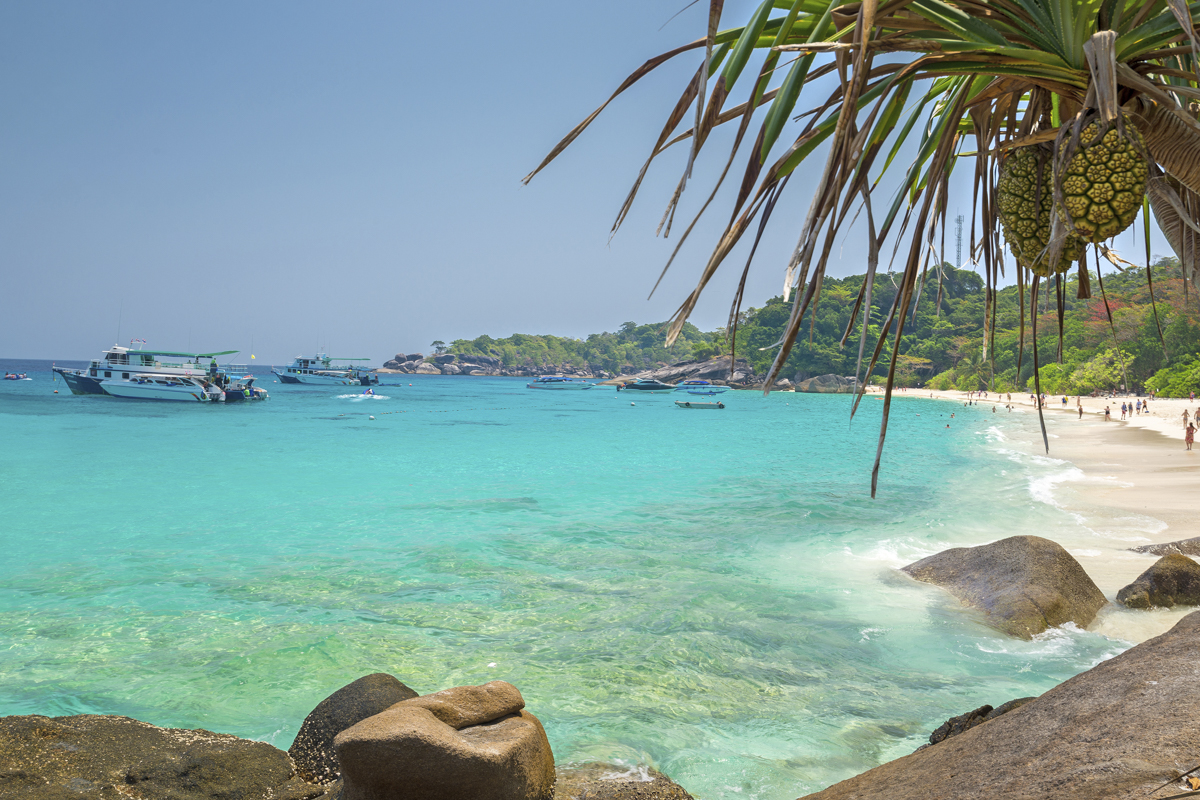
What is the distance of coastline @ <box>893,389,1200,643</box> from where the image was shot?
602 centimetres

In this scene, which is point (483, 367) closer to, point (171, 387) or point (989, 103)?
point (171, 387)

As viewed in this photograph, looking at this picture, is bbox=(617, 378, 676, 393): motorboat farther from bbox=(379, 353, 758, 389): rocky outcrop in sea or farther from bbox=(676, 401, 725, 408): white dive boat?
bbox=(379, 353, 758, 389): rocky outcrop in sea

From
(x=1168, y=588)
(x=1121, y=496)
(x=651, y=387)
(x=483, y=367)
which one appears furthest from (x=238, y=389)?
(x=483, y=367)

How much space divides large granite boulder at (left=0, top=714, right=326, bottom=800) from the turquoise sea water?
1593mm

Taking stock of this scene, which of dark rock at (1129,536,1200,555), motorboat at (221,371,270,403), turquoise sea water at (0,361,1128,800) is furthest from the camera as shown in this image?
motorboat at (221,371,270,403)

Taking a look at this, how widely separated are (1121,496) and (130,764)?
51.4 feet

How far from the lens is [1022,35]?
4.37ft

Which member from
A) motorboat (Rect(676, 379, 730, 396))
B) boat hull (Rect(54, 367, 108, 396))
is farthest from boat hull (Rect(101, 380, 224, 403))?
motorboat (Rect(676, 379, 730, 396))

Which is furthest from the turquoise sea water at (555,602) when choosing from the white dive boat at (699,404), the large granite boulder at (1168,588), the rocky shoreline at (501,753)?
the white dive boat at (699,404)

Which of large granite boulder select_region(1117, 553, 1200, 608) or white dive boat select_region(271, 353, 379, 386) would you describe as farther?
white dive boat select_region(271, 353, 379, 386)

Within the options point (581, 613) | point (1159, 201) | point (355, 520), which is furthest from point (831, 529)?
point (1159, 201)

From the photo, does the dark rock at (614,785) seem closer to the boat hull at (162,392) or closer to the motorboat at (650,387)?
the boat hull at (162,392)

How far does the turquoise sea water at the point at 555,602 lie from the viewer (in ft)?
16.2

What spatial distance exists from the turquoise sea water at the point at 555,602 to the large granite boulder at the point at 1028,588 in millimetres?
248
